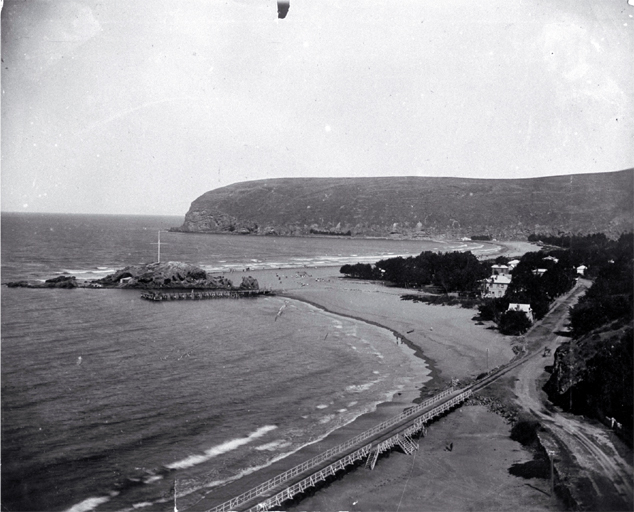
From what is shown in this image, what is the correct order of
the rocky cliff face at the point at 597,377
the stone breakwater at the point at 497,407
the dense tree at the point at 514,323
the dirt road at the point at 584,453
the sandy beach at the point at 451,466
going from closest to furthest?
1. the dirt road at the point at 584,453
2. the sandy beach at the point at 451,466
3. the rocky cliff face at the point at 597,377
4. the stone breakwater at the point at 497,407
5. the dense tree at the point at 514,323

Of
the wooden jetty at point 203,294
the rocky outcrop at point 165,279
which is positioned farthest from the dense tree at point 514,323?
the rocky outcrop at point 165,279

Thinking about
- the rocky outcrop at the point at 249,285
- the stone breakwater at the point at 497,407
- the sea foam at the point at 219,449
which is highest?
the rocky outcrop at the point at 249,285

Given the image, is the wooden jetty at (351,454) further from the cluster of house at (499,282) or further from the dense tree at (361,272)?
the dense tree at (361,272)

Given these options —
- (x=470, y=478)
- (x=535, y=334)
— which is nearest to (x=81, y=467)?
(x=470, y=478)

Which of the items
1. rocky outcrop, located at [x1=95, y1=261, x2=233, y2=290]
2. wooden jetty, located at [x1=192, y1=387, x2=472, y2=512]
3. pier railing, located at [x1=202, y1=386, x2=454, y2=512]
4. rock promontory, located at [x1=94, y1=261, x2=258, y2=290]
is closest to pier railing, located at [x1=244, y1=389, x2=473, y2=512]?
wooden jetty, located at [x1=192, y1=387, x2=472, y2=512]

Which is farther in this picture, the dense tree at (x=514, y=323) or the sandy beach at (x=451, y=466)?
the dense tree at (x=514, y=323)

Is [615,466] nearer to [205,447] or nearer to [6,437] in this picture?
[205,447]

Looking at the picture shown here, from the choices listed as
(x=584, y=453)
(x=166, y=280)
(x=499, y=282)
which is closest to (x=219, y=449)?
(x=584, y=453)
